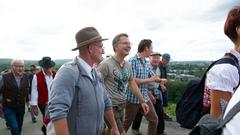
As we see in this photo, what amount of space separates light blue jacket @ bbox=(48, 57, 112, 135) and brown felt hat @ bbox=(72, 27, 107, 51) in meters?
0.19

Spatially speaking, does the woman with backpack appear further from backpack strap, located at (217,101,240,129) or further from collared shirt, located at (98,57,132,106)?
collared shirt, located at (98,57,132,106)

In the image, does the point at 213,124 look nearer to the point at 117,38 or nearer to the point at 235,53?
the point at 235,53

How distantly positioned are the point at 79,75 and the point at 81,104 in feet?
0.89

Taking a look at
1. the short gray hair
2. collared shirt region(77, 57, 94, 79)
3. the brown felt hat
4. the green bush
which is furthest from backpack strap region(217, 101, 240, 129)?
the green bush

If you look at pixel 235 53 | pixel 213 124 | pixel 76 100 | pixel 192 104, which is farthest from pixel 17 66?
pixel 213 124

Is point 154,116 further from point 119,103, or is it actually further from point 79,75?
point 79,75

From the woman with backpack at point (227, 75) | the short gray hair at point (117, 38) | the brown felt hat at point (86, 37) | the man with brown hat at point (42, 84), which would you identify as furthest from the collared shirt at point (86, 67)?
the man with brown hat at point (42, 84)

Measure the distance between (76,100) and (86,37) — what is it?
640 mm

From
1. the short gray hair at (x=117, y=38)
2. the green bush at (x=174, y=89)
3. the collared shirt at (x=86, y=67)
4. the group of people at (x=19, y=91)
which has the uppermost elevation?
the short gray hair at (x=117, y=38)

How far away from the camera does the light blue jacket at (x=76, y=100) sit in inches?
129

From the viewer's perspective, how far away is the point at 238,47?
A: 8.80ft

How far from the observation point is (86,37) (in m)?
3.61

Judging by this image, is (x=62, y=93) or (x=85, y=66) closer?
(x=62, y=93)

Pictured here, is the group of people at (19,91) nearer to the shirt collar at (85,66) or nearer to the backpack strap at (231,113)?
the shirt collar at (85,66)
